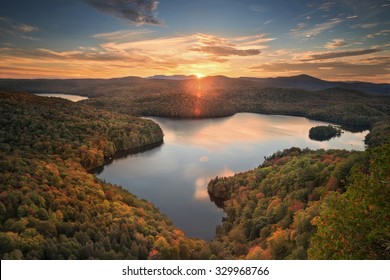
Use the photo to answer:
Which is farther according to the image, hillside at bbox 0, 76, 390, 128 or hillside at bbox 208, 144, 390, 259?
hillside at bbox 0, 76, 390, 128

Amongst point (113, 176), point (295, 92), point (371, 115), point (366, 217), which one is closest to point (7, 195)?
point (113, 176)

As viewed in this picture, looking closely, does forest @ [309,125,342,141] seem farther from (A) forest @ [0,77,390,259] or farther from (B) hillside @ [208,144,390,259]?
(B) hillside @ [208,144,390,259]

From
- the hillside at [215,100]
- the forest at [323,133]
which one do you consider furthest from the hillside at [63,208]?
the forest at [323,133]

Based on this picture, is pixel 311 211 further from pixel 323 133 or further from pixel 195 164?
pixel 323 133

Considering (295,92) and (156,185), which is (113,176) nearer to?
(156,185)

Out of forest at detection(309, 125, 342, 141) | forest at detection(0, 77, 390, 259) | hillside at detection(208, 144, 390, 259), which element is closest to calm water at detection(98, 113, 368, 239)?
forest at detection(309, 125, 342, 141)
